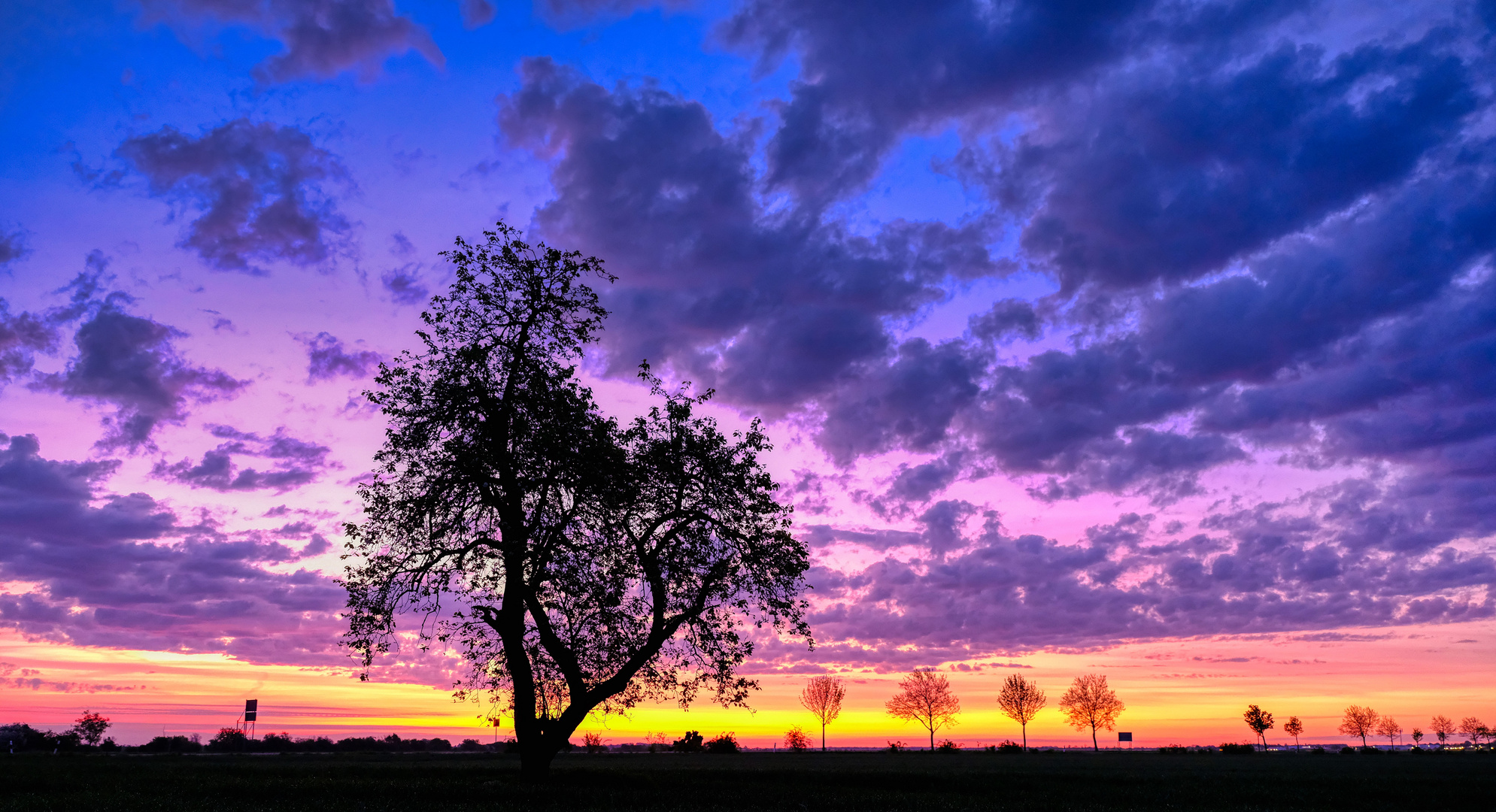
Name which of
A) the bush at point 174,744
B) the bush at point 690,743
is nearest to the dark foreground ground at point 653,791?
the bush at point 174,744

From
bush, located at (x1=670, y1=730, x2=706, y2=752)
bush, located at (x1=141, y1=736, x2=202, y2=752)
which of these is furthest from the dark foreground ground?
bush, located at (x1=670, y1=730, x2=706, y2=752)

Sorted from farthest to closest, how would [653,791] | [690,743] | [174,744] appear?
[690,743], [174,744], [653,791]

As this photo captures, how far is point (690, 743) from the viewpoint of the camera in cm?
10875

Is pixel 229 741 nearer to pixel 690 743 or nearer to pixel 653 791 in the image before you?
pixel 690 743

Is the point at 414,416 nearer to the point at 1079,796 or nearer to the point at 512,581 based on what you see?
the point at 512,581

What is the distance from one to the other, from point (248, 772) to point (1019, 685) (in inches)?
6026

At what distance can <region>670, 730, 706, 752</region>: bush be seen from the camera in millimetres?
108312

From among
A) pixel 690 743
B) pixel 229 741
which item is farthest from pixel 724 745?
pixel 229 741

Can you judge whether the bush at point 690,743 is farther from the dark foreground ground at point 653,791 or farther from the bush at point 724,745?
the dark foreground ground at point 653,791

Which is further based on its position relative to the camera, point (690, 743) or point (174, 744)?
point (690, 743)

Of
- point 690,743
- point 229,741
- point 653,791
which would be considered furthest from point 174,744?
point 653,791

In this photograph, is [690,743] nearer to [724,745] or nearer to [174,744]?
[724,745]

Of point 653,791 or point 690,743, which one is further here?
point 690,743

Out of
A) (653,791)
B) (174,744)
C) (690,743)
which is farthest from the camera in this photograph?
(690,743)
